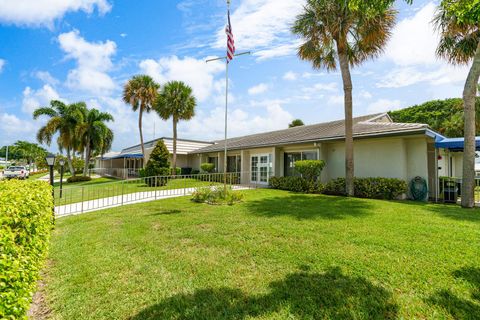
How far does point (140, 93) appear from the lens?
81.7 ft

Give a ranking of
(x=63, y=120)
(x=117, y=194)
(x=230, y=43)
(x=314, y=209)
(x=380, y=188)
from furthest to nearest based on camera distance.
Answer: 1. (x=63, y=120)
2. (x=117, y=194)
3. (x=380, y=188)
4. (x=230, y=43)
5. (x=314, y=209)

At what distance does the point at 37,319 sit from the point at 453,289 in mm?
5236

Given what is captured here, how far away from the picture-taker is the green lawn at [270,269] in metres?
2.92

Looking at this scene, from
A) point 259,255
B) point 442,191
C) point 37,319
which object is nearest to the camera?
point 37,319

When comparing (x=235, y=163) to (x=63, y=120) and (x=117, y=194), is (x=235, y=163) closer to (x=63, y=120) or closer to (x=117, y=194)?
(x=117, y=194)

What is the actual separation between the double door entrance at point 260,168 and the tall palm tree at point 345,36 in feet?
21.6

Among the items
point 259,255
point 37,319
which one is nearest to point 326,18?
point 259,255

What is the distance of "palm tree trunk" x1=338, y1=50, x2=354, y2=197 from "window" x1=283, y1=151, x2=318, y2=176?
149 inches

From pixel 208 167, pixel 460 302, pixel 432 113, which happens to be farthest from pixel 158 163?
pixel 432 113

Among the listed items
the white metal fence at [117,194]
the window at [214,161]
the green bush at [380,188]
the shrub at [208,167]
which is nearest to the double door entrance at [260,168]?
the white metal fence at [117,194]

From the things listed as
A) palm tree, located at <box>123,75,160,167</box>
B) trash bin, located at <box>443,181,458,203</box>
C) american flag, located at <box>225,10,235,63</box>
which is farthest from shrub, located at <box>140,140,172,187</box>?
trash bin, located at <box>443,181,458,203</box>

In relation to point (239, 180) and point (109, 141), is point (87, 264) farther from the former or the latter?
point (109, 141)

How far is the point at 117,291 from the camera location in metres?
3.38

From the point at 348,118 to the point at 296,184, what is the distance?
4670 millimetres
